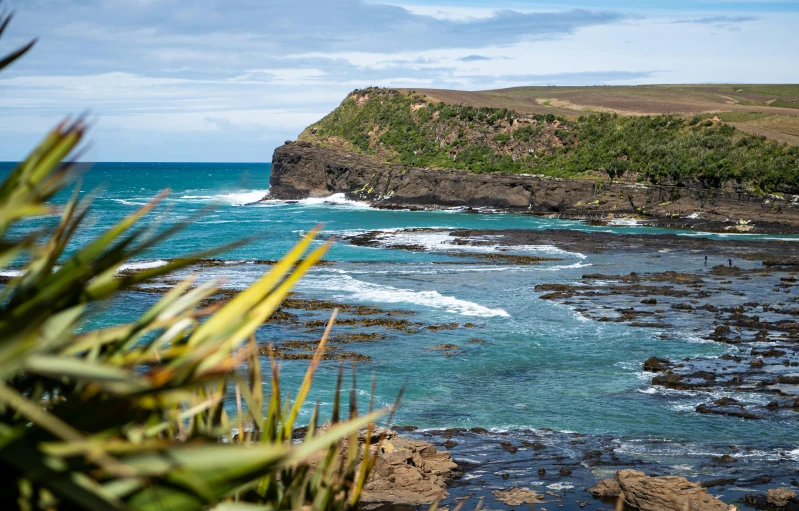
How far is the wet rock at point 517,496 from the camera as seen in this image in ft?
42.1

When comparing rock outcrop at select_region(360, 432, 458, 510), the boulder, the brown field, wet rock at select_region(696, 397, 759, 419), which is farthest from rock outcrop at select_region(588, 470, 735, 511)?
the brown field

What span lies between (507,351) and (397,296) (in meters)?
9.70

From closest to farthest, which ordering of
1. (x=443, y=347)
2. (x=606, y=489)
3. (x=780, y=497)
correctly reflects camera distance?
(x=780, y=497), (x=606, y=489), (x=443, y=347)

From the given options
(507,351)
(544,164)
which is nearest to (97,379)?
(507,351)

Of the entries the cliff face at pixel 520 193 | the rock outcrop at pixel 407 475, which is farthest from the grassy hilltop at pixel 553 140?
the rock outcrop at pixel 407 475

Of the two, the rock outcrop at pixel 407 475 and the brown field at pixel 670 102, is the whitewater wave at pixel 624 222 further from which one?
the rock outcrop at pixel 407 475

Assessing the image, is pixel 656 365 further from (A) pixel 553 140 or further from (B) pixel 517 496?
(A) pixel 553 140

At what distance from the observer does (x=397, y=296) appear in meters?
33.3

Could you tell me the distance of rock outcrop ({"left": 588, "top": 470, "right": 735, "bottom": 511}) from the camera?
12.0 m

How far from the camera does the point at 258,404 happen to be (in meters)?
3.11

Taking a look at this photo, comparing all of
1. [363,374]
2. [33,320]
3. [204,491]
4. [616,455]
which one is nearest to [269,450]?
[204,491]

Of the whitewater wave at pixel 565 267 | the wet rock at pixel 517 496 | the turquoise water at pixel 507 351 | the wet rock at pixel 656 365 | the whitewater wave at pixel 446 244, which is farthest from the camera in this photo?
the whitewater wave at pixel 446 244

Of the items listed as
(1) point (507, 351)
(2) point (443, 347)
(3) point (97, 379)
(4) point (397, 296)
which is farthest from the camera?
(4) point (397, 296)

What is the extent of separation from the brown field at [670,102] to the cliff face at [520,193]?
1652 cm
